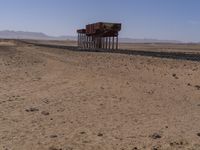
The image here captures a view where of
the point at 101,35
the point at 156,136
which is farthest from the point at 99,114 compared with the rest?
the point at 101,35

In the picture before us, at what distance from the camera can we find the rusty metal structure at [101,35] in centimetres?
5912

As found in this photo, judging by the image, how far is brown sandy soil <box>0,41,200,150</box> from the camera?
322 inches

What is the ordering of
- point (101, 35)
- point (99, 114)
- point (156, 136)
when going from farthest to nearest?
point (101, 35) → point (99, 114) → point (156, 136)

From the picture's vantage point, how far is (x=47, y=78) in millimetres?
18141

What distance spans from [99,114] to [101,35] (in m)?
52.4

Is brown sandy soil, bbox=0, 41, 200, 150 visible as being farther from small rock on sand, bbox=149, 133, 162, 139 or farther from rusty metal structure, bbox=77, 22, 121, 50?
rusty metal structure, bbox=77, 22, 121, 50

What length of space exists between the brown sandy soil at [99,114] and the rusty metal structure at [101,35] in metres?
41.6

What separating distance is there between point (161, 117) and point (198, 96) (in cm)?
366

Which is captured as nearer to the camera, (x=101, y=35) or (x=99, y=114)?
(x=99, y=114)

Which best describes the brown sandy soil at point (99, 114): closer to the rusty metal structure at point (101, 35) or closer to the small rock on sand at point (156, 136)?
the small rock on sand at point (156, 136)

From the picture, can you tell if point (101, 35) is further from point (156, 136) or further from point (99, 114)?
point (156, 136)

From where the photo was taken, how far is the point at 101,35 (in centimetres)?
6266

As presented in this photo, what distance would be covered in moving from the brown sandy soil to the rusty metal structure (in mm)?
41571

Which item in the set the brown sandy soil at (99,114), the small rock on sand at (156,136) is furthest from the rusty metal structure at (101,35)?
the small rock on sand at (156,136)
